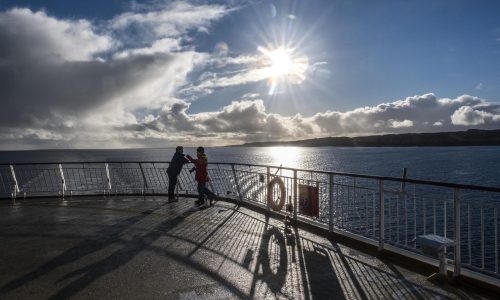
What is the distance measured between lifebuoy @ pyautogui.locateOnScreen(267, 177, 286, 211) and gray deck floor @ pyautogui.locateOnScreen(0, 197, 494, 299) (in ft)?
2.04

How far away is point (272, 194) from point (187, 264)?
522 cm

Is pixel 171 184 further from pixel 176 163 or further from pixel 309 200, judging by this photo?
pixel 309 200

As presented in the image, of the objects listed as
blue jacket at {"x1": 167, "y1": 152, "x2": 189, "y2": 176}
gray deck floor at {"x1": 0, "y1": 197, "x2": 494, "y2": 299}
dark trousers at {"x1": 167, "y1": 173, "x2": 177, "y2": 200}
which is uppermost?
blue jacket at {"x1": 167, "y1": 152, "x2": 189, "y2": 176}

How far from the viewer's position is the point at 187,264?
22.0 feet

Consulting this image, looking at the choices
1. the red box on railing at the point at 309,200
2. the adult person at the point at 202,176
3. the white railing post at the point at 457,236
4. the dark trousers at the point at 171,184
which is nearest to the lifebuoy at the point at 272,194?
the red box on railing at the point at 309,200

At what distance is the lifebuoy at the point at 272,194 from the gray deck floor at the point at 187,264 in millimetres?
623

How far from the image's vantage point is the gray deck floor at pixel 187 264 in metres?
5.45

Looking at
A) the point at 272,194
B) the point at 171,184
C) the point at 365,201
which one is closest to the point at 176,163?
the point at 171,184

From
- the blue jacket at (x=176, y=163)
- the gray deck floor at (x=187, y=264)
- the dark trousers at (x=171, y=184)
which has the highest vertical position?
the blue jacket at (x=176, y=163)

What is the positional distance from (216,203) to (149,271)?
7.92 metres

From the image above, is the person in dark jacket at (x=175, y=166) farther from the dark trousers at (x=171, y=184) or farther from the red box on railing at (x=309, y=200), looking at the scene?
the red box on railing at (x=309, y=200)

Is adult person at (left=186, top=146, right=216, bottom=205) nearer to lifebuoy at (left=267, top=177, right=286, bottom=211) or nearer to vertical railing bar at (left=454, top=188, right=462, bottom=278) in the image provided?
lifebuoy at (left=267, top=177, right=286, bottom=211)

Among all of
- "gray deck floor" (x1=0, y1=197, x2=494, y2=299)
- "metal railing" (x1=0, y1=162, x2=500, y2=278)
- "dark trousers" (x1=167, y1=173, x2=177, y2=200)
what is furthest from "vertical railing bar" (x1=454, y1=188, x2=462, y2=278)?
"dark trousers" (x1=167, y1=173, x2=177, y2=200)

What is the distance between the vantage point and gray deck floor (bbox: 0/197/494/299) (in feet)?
17.9
